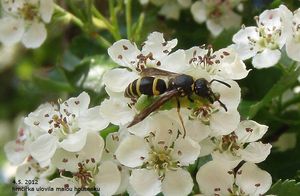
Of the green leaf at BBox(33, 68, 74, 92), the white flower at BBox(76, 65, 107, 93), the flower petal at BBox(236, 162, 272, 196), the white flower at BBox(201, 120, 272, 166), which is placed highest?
the green leaf at BBox(33, 68, 74, 92)

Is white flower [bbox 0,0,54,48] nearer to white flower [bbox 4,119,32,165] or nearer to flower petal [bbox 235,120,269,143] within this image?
white flower [bbox 4,119,32,165]

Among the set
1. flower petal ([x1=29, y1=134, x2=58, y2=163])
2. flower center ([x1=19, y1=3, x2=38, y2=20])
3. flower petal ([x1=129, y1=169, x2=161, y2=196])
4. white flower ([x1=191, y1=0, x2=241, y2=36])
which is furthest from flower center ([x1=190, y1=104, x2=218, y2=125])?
flower center ([x1=19, y1=3, x2=38, y2=20])

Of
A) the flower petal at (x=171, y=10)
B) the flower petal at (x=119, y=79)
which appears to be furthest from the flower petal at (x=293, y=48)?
the flower petal at (x=171, y=10)

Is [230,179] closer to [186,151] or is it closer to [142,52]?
[186,151]

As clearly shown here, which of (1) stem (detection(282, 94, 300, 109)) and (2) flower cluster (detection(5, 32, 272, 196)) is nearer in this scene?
(2) flower cluster (detection(5, 32, 272, 196))

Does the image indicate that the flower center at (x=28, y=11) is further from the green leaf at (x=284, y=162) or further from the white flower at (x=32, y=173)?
the green leaf at (x=284, y=162)

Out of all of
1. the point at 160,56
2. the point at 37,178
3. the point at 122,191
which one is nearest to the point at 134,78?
the point at 160,56

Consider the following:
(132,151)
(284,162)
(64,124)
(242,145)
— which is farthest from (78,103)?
(284,162)
